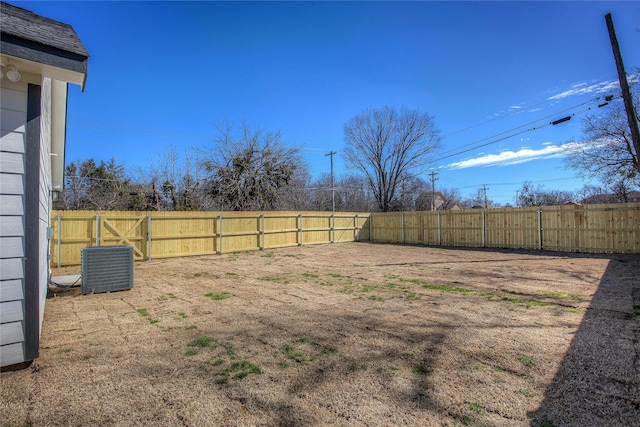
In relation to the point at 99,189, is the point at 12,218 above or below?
below

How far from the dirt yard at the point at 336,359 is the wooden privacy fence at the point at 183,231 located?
4.84m

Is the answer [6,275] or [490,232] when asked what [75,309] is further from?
[490,232]

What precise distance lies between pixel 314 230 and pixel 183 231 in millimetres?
7067

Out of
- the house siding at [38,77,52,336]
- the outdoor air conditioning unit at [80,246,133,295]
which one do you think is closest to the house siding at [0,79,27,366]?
the house siding at [38,77,52,336]

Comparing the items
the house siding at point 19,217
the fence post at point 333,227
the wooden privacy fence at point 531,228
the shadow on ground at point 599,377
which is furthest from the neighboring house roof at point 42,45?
the wooden privacy fence at point 531,228

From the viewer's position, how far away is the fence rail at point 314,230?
10.5m

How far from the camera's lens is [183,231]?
1245cm

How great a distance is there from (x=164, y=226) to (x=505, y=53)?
593 inches

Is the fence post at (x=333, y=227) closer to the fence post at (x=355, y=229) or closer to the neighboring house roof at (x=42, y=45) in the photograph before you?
the fence post at (x=355, y=229)

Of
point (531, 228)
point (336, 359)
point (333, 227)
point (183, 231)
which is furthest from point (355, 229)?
point (336, 359)

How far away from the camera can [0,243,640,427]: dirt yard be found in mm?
2248

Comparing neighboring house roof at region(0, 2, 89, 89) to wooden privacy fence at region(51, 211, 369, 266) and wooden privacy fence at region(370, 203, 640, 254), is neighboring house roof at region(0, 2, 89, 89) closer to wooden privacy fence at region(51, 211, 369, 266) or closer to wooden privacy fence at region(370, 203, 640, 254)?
wooden privacy fence at region(51, 211, 369, 266)

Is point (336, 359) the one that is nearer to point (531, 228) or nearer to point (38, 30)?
point (38, 30)

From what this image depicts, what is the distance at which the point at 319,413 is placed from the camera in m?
2.24
